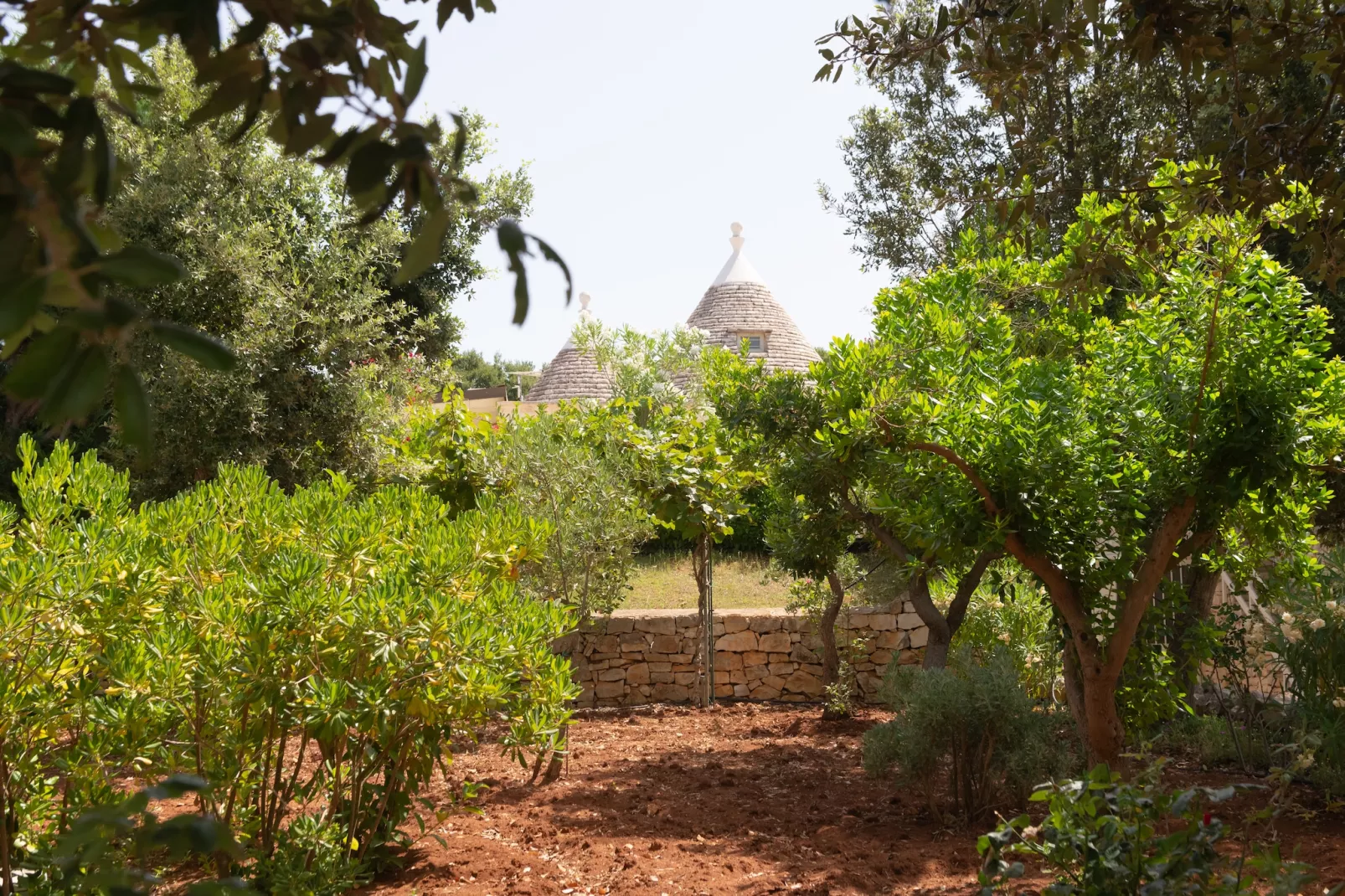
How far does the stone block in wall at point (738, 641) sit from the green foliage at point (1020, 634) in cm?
219

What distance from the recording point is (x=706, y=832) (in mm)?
5445

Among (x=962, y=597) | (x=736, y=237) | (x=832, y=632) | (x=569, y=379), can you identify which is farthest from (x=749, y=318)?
(x=962, y=597)

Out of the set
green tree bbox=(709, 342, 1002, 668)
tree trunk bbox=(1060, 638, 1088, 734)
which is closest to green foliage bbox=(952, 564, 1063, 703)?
green tree bbox=(709, 342, 1002, 668)

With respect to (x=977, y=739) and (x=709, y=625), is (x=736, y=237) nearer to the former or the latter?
(x=709, y=625)

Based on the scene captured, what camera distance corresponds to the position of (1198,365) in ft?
15.8

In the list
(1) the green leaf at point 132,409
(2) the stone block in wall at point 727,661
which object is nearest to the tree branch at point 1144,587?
(1) the green leaf at point 132,409

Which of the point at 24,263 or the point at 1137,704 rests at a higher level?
the point at 24,263

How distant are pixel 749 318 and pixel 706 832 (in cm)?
1851

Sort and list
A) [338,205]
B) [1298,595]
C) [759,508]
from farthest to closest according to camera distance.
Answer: [759,508], [338,205], [1298,595]

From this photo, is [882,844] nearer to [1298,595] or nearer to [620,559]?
[1298,595]

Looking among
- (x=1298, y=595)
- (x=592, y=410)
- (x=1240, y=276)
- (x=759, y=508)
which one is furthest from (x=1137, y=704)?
(x=759, y=508)

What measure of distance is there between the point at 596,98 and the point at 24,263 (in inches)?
207

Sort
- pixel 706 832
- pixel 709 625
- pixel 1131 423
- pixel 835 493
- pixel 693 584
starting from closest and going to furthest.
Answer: pixel 1131 423
pixel 706 832
pixel 835 493
pixel 709 625
pixel 693 584

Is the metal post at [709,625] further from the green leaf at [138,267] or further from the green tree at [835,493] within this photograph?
the green leaf at [138,267]
